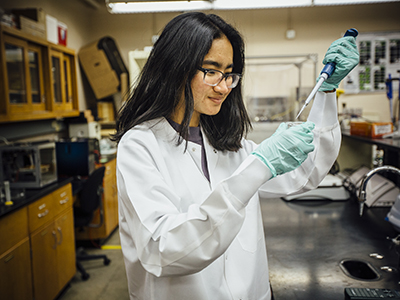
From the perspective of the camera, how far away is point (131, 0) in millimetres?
2596

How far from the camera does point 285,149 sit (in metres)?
0.87

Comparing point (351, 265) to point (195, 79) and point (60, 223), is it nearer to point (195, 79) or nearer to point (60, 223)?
point (195, 79)

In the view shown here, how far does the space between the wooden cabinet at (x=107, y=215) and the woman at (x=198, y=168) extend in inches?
101

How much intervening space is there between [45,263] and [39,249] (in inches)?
4.9

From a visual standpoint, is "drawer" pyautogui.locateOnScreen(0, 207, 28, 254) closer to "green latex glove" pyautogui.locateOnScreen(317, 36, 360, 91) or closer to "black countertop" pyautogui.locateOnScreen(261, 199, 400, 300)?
"black countertop" pyautogui.locateOnScreen(261, 199, 400, 300)

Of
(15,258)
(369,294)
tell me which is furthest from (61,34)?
(369,294)

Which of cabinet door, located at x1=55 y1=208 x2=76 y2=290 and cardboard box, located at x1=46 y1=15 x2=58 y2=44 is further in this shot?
cardboard box, located at x1=46 y1=15 x2=58 y2=44

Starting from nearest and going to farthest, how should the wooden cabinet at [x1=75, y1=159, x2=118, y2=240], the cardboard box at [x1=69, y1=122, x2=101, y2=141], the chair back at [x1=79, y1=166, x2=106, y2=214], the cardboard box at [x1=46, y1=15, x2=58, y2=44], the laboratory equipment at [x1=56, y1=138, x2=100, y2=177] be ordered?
the chair back at [x1=79, y1=166, x2=106, y2=214], the laboratory equipment at [x1=56, y1=138, x2=100, y2=177], the cardboard box at [x1=46, y1=15, x2=58, y2=44], the wooden cabinet at [x1=75, y1=159, x2=118, y2=240], the cardboard box at [x1=69, y1=122, x2=101, y2=141]

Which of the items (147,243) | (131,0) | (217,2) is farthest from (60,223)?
(217,2)

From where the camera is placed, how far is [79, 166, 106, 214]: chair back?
113 inches

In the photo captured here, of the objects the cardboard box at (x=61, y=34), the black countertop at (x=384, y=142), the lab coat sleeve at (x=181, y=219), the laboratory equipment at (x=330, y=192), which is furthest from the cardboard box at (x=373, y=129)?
the cardboard box at (x=61, y=34)

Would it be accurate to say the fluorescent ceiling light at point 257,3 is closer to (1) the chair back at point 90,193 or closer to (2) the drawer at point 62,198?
(1) the chair back at point 90,193

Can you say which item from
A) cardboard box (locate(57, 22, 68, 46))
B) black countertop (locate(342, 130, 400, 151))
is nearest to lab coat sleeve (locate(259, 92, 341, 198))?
black countertop (locate(342, 130, 400, 151))

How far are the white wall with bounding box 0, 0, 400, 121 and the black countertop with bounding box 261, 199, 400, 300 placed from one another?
11.3ft
